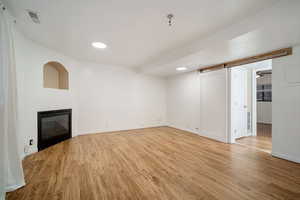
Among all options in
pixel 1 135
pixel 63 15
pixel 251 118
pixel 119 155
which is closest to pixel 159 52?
pixel 63 15

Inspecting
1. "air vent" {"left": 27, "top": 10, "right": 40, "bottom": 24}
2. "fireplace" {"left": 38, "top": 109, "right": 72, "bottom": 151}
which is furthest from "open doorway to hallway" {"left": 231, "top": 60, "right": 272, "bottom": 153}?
"fireplace" {"left": 38, "top": 109, "right": 72, "bottom": 151}

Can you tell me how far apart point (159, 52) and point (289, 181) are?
3.28m

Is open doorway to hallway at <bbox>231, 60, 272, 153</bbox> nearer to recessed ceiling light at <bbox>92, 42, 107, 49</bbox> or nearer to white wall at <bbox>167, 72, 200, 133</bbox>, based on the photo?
white wall at <bbox>167, 72, 200, 133</bbox>

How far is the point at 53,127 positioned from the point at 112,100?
1.88 meters

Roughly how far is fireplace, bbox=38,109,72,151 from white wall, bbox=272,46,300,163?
16.4ft

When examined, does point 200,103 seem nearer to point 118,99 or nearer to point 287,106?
point 287,106

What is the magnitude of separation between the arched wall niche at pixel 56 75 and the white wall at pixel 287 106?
200 inches

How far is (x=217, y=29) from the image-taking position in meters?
2.15

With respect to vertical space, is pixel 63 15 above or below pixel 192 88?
above

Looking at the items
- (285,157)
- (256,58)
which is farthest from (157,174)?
(256,58)

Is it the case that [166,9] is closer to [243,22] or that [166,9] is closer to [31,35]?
[243,22]

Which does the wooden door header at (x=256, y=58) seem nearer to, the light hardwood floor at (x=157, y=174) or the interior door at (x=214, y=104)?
the interior door at (x=214, y=104)

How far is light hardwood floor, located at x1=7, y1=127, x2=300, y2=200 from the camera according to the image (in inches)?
61.6

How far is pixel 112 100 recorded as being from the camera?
4.63 metres
